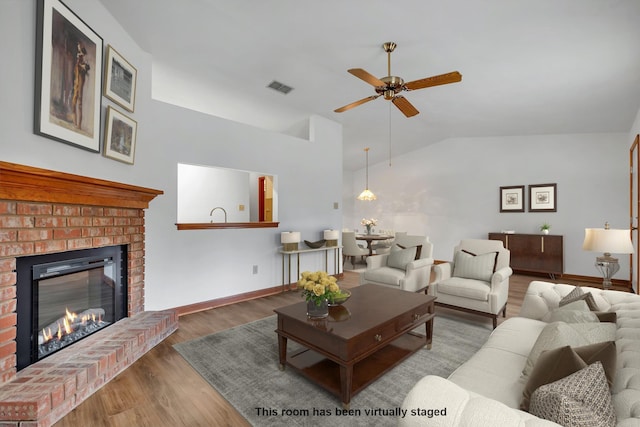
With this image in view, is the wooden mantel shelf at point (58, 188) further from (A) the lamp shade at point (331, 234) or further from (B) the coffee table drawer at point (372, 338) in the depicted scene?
(A) the lamp shade at point (331, 234)

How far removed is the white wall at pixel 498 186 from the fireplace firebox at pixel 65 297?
6.66 m

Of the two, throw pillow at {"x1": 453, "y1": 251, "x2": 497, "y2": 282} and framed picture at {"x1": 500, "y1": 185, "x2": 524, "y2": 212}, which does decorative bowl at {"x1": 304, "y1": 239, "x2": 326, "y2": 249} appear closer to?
throw pillow at {"x1": 453, "y1": 251, "x2": 497, "y2": 282}

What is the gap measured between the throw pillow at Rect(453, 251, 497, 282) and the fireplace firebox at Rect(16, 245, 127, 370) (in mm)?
3784

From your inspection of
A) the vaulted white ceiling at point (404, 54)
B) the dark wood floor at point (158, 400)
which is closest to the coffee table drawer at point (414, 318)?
the dark wood floor at point (158, 400)

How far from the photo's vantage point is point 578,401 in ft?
3.31

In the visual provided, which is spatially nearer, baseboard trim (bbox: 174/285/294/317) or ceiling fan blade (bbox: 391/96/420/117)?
ceiling fan blade (bbox: 391/96/420/117)

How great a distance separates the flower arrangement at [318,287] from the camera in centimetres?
223

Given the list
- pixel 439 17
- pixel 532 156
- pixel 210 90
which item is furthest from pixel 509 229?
pixel 210 90

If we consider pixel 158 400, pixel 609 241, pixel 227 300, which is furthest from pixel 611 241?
pixel 227 300

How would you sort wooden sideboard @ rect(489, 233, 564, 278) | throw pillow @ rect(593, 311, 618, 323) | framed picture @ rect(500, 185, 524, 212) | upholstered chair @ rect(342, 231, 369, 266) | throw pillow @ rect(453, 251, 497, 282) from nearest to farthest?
throw pillow @ rect(593, 311, 618, 323) < throw pillow @ rect(453, 251, 497, 282) < wooden sideboard @ rect(489, 233, 564, 278) < framed picture @ rect(500, 185, 524, 212) < upholstered chair @ rect(342, 231, 369, 266)

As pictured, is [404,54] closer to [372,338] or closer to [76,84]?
[372,338]

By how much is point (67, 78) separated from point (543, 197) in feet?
24.2

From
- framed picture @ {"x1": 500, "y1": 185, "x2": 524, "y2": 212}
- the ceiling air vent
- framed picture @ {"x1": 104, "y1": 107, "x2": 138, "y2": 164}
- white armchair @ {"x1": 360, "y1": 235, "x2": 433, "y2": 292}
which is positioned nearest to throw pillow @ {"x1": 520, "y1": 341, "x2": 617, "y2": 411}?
white armchair @ {"x1": 360, "y1": 235, "x2": 433, "y2": 292}

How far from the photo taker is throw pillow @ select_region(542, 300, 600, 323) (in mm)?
1758
